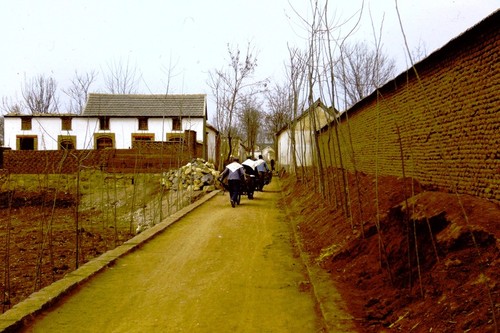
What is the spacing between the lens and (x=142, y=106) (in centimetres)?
3816

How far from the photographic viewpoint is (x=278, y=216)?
13.4m

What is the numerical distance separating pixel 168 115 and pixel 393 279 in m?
33.0

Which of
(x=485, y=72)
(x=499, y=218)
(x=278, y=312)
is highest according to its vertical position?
(x=485, y=72)

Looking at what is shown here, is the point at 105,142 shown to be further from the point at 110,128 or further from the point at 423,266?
the point at 423,266

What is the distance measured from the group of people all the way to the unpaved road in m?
5.28

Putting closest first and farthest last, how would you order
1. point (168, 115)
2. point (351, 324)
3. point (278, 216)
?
point (351, 324), point (278, 216), point (168, 115)

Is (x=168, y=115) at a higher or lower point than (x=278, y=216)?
higher

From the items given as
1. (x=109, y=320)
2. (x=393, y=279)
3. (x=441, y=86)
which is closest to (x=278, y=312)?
(x=393, y=279)

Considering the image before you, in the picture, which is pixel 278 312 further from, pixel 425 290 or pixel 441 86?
pixel 441 86

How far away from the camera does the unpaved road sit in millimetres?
4629

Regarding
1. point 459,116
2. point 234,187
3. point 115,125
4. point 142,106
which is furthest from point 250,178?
point 142,106

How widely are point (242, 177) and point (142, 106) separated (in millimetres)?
24612

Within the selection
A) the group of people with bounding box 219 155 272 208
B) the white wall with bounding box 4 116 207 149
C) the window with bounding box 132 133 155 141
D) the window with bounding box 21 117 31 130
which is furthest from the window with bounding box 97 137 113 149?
the group of people with bounding box 219 155 272 208

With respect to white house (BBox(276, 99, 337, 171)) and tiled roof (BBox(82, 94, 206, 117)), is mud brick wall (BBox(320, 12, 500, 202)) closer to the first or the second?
white house (BBox(276, 99, 337, 171))
